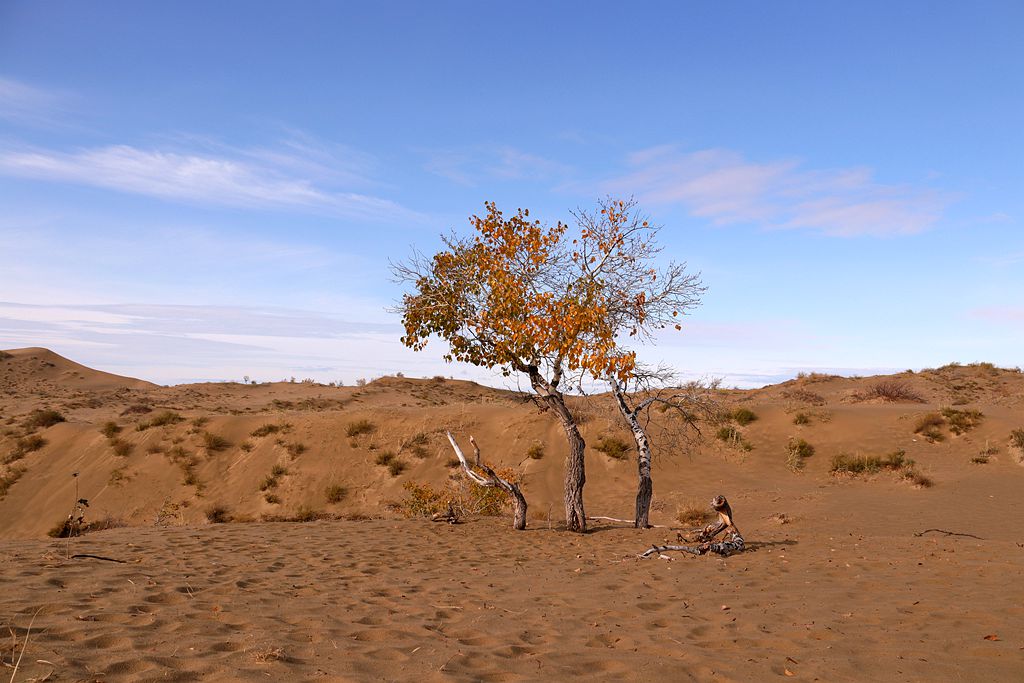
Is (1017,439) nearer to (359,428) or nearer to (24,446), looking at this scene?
(359,428)

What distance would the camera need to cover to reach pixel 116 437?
32.7m

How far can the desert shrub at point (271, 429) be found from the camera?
3222 cm

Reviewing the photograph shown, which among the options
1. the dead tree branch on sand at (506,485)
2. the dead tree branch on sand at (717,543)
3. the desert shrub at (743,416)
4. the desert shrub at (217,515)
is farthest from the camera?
the desert shrub at (743,416)

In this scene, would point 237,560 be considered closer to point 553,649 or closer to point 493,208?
point 553,649

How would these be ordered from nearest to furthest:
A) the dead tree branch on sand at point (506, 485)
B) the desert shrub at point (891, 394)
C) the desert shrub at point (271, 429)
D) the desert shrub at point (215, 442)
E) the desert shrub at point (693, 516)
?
the dead tree branch on sand at point (506, 485) < the desert shrub at point (693, 516) < the desert shrub at point (215, 442) < the desert shrub at point (271, 429) < the desert shrub at point (891, 394)

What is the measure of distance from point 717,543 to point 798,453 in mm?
16562

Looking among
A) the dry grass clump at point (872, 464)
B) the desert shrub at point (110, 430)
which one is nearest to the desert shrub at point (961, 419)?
the dry grass clump at point (872, 464)

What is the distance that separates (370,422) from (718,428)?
52.8 feet

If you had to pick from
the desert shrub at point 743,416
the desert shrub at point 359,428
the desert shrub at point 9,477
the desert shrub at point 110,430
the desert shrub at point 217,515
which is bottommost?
the desert shrub at point 217,515

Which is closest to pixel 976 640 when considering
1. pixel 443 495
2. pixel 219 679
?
pixel 219 679

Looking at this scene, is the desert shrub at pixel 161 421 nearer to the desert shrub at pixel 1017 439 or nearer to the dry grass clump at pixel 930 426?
the dry grass clump at pixel 930 426

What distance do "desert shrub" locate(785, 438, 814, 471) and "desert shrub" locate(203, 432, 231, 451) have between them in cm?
2435

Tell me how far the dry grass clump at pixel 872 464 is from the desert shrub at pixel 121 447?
30084mm

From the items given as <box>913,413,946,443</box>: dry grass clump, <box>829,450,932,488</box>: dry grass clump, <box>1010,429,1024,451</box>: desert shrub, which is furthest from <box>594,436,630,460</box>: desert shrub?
<box>1010,429,1024,451</box>: desert shrub
